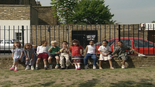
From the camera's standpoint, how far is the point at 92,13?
41.1 m

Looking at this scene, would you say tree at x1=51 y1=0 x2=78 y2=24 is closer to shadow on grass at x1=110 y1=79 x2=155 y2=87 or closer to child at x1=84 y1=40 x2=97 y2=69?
child at x1=84 y1=40 x2=97 y2=69

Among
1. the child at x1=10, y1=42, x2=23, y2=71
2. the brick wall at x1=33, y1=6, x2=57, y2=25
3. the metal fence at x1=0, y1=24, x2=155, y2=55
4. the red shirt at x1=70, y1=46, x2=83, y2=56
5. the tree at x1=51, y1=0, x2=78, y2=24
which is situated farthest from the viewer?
the brick wall at x1=33, y1=6, x2=57, y2=25

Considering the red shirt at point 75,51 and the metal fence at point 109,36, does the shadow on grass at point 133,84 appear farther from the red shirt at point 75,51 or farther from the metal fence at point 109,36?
the metal fence at point 109,36

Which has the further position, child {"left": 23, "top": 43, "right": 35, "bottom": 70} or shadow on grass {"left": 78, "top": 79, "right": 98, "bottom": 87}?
child {"left": 23, "top": 43, "right": 35, "bottom": 70}

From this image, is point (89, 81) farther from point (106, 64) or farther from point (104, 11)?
point (104, 11)

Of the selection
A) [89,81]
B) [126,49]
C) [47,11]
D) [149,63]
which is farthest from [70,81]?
[47,11]

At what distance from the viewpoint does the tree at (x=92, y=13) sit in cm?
4053

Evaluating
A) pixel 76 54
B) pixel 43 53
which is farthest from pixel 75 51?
pixel 43 53

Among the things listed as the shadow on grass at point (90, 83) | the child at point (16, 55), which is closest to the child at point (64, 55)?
the child at point (16, 55)

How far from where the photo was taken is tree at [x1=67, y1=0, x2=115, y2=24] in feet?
133

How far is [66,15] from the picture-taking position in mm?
16859

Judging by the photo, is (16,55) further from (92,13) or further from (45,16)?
(92,13)

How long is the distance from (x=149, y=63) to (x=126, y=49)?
43.6 inches

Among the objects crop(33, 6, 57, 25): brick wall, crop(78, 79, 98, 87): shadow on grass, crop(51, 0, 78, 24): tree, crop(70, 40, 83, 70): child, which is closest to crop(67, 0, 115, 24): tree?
crop(33, 6, 57, 25): brick wall
